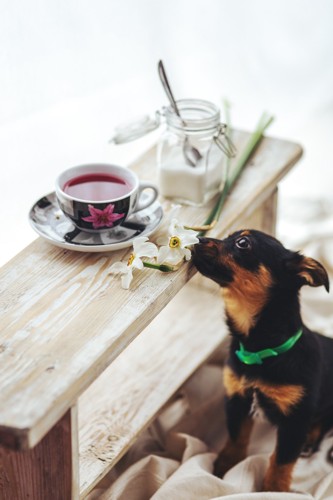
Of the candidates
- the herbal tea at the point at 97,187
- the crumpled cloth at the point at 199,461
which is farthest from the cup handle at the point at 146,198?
the crumpled cloth at the point at 199,461

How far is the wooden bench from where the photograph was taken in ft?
3.28

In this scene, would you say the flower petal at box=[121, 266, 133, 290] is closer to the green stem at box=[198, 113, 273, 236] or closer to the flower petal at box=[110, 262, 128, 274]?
the flower petal at box=[110, 262, 128, 274]

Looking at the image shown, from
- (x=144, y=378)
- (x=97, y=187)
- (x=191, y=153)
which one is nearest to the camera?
(x=97, y=187)

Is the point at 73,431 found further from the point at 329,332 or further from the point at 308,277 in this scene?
the point at 329,332

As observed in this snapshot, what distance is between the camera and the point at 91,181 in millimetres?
1315

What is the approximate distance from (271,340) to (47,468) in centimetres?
42

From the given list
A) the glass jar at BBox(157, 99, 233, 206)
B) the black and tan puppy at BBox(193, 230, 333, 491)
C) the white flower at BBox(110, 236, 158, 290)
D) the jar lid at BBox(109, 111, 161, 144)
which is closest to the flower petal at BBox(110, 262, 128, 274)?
the white flower at BBox(110, 236, 158, 290)

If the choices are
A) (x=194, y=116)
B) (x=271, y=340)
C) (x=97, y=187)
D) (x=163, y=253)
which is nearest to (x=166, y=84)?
(x=194, y=116)

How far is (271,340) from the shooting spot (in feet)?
4.13

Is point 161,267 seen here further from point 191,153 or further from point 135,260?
point 191,153

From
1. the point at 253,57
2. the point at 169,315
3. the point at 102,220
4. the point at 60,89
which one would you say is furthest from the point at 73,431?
the point at 253,57

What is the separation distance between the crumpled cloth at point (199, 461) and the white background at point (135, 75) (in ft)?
1.60

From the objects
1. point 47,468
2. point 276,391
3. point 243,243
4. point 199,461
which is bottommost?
point 199,461

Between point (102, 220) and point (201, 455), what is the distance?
50 centimetres
